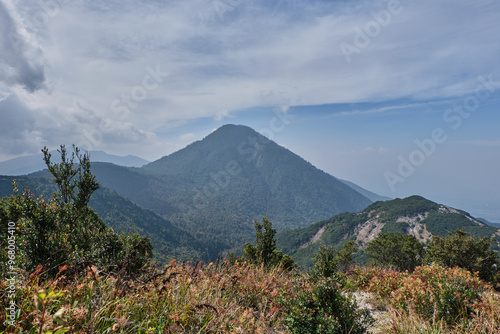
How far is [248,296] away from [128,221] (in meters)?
211

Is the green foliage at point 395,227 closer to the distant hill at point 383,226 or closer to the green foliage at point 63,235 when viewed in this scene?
the distant hill at point 383,226

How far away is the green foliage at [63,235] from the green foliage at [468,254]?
81.4 ft

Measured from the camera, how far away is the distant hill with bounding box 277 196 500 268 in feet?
397

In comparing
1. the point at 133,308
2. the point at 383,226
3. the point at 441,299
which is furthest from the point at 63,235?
the point at 383,226

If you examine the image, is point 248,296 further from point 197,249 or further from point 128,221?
point 128,221

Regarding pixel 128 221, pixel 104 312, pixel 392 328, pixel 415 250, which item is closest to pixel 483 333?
pixel 392 328

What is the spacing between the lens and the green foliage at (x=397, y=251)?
3516 cm

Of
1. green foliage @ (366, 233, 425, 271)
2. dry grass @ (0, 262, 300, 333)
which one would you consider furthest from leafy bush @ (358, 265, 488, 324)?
green foliage @ (366, 233, 425, 271)

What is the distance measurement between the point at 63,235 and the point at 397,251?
46.5m

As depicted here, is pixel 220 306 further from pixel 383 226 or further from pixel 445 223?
pixel 383 226

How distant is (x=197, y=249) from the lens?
181250 mm

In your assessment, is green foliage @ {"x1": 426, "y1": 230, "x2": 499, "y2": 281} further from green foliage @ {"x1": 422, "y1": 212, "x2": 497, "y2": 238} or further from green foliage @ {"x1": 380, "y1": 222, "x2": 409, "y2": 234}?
green foliage @ {"x1": 380, "y1": 222, "x2": 409, "y2": 234}

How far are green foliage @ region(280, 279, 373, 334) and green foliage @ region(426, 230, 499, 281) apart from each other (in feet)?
69.1

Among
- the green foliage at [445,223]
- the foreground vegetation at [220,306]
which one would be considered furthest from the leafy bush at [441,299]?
the green foliage at [445,223]
